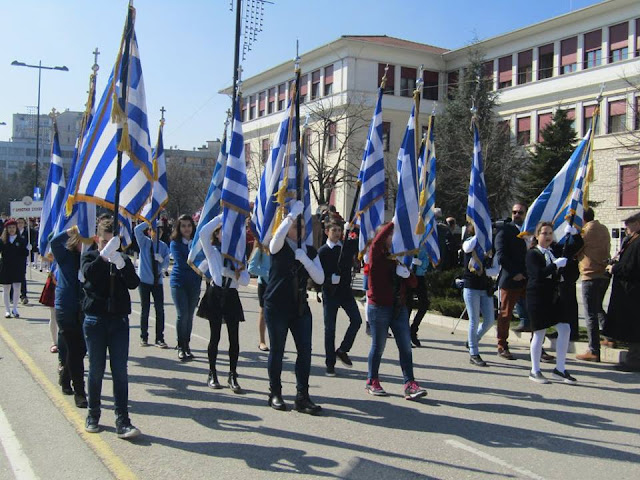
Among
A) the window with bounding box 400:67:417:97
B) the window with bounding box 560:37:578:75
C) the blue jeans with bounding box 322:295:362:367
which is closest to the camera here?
the blue jeans with bounding box 322:295:362:367

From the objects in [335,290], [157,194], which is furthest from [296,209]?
[157,194]

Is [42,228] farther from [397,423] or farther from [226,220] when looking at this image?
[397,423]

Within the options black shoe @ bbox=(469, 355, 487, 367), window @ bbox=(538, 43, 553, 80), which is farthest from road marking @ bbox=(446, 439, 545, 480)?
window @ bbox=(538, 43, 553, 80)

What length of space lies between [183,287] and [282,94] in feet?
160

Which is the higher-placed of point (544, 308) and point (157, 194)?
point (157, 194)

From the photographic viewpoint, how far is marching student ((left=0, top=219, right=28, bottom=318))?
12852 mm

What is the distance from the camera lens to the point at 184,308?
9.07 m

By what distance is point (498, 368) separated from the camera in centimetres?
877

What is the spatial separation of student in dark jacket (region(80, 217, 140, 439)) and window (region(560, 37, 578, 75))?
43360 millimetres

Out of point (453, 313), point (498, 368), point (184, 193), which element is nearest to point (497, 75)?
point (184, 193)

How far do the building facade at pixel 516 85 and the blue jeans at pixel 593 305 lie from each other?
26768mm

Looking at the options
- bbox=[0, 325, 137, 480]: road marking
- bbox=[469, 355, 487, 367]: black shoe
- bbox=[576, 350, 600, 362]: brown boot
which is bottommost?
bbox=[0, 325, 137, 480]: road marking

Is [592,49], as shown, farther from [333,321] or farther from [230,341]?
[230,341]

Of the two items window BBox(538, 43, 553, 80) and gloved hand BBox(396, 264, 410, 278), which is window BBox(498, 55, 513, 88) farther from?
gloved hand BBox(396, 264, 410, 278)
